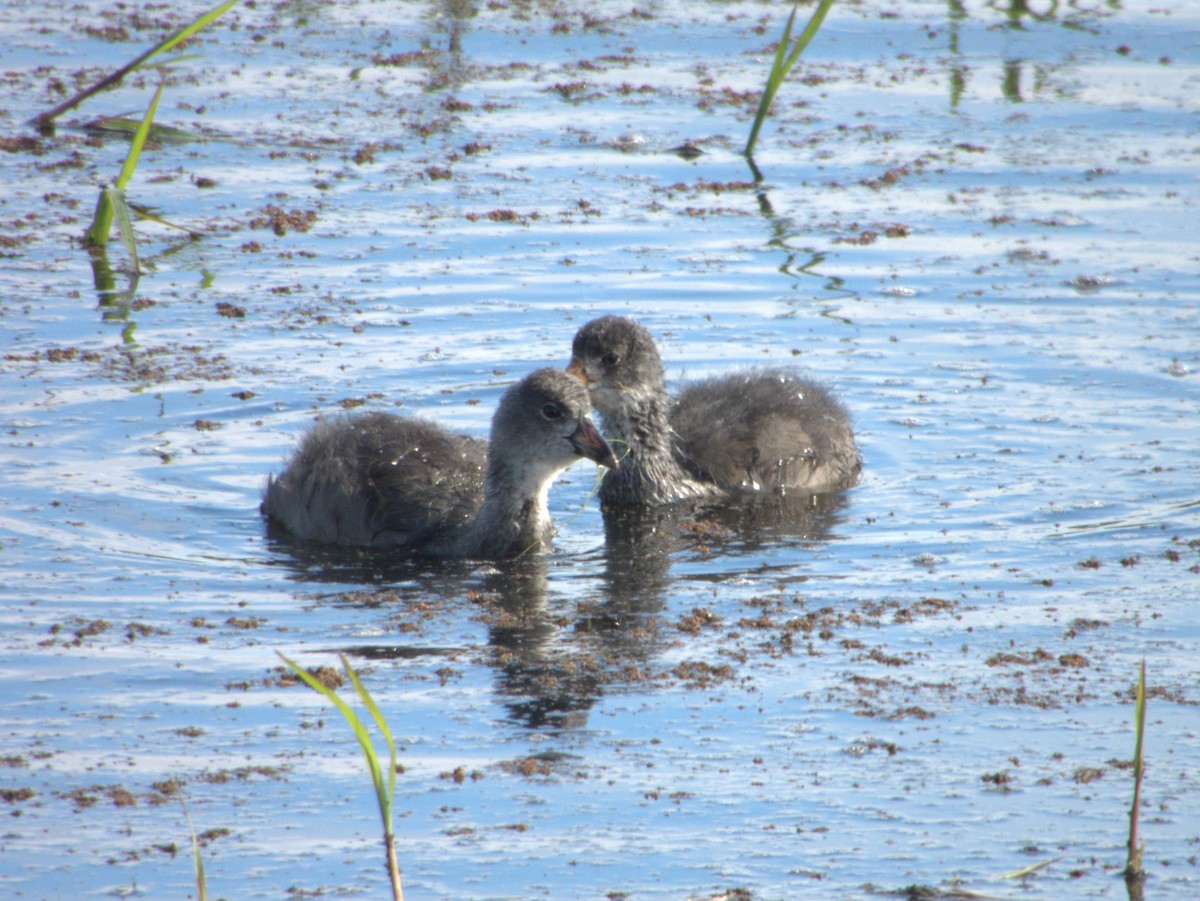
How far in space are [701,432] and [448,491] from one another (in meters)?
1.68

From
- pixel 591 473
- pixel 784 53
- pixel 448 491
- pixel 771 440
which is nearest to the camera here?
pixel 448 491

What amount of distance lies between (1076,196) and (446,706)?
8640 mm

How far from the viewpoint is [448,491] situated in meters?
8.20

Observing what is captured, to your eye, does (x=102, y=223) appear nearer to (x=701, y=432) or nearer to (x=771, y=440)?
(x=701, y=432)

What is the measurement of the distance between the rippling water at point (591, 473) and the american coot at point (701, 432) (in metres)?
0.32

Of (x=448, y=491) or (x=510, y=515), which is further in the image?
(x=448, y=491)

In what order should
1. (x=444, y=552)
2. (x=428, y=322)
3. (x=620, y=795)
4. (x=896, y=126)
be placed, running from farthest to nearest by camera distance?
(x=896, y=126) → (x=428, y=322) → (x=444, y=552) → (x=620, y=795)

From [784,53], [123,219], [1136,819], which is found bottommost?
[1136,819]

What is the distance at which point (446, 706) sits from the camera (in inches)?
237

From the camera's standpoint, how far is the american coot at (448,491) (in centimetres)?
801

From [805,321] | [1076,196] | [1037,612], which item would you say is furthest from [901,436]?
[1076,196]

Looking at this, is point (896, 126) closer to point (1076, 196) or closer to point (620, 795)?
point (1076, 196)

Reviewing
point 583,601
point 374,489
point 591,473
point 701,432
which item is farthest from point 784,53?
point 583,601

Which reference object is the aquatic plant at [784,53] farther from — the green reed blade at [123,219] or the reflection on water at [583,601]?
the green reed blade at [123,219]
